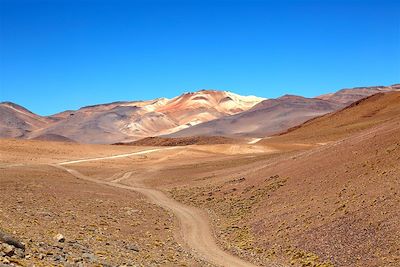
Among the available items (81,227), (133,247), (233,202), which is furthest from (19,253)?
(233,202)

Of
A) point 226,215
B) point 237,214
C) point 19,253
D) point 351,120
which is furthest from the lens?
point 351,120

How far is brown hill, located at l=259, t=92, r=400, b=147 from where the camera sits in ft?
283

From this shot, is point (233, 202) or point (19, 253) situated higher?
point (19, 253)

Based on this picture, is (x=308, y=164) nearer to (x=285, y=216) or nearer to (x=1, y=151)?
(x=285, y=216)

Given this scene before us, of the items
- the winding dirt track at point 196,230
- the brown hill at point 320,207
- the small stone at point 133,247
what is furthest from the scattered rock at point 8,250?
the brown hill at point 320,207

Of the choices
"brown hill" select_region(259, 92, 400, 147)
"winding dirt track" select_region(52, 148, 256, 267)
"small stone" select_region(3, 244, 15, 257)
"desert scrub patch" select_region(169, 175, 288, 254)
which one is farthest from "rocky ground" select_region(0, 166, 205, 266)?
"brown hill" select_region(259, 92, 400, 147)

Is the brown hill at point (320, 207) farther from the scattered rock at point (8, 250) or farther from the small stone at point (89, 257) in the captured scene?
the scattered rock at point (8, 250)

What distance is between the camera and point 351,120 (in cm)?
10206

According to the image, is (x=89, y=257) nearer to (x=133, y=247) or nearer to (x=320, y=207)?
(x=133, y=247)

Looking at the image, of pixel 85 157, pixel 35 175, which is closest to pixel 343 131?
pixel 85 157

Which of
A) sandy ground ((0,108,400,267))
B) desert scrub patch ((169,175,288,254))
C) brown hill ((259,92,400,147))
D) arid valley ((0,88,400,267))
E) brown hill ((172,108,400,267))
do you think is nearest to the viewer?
arid valley ((0,88,400,267))

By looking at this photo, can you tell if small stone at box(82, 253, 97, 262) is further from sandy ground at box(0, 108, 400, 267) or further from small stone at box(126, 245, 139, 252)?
small stone at box(126, 245, 139, 252)

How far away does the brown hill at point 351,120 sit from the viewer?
3401 inches

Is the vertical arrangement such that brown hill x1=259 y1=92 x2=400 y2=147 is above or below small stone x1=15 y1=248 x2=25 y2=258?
above
